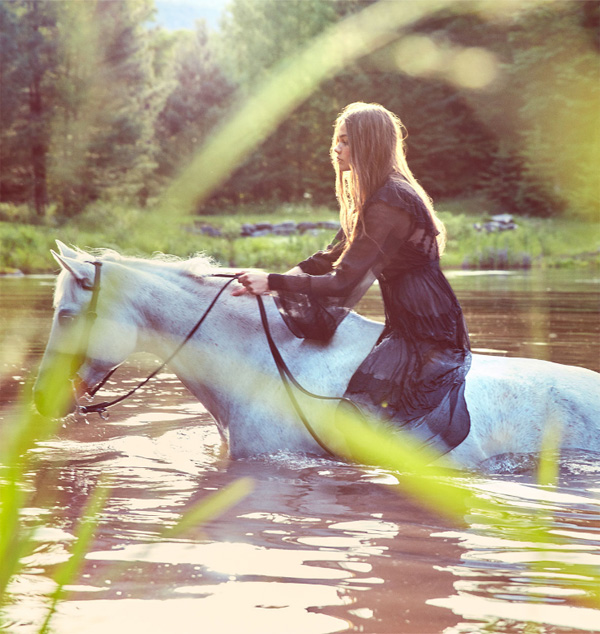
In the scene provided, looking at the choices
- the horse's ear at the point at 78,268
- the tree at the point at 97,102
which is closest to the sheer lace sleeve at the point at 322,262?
the horse's ear at the point at 78,268

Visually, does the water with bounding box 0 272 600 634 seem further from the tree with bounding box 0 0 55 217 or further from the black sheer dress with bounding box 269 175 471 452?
the tree with bounding box 0 0 55 217

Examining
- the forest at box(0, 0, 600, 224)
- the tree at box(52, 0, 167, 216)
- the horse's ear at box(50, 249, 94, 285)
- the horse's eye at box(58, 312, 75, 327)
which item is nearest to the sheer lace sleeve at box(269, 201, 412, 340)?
the horse's ear at box(50, 249, 94, 285)

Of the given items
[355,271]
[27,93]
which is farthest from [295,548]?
[27,93]

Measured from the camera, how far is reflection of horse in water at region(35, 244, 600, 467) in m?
5.54

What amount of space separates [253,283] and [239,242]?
26.2 m

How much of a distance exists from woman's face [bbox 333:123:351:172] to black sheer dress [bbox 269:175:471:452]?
0.92 ft

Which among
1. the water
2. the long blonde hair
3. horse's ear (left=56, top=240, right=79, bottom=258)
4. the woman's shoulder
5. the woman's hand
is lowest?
the water

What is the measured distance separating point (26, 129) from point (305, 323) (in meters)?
37.7

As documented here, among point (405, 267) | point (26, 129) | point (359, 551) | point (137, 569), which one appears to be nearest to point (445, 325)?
point (405, 267)

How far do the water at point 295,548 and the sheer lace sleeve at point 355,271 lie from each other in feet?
2.88

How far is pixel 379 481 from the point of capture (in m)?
5.48

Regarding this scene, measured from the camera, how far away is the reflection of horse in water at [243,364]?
5535 mm

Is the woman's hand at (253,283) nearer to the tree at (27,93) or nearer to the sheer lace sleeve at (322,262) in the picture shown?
the sheer lace sleeve at (322,262)

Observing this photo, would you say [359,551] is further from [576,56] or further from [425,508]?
[576,56]
